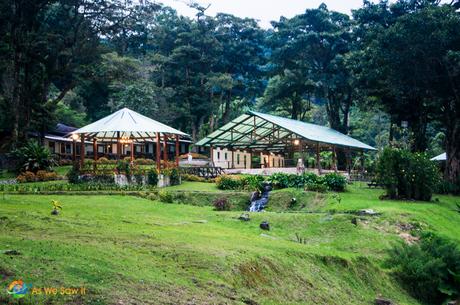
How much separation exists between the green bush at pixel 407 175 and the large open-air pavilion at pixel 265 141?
11.4 m

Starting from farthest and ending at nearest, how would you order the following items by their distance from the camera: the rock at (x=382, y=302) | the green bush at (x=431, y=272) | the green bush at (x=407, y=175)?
the green bush at (x=407, y=175)
the green bush at (x=431, y=272)
the rock at (x=382, y=302)

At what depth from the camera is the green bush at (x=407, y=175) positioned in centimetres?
2417

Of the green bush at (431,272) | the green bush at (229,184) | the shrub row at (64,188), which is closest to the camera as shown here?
the green bush at (431,272)

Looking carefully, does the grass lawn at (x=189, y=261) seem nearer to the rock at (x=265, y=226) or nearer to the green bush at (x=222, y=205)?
the rock at (x=265, y=226)

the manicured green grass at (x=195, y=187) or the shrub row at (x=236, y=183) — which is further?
the shrub row at (x=236, y=183)

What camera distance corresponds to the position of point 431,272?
12867mm

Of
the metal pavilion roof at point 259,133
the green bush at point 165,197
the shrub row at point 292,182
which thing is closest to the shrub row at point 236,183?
the shrub row at point 292,182

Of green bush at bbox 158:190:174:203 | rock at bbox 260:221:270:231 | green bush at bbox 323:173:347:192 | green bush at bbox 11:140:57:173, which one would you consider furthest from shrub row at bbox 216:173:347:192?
green bush at bbox 11:140:57:173

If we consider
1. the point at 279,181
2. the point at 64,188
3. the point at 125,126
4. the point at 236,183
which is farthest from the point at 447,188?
the point at 64,188

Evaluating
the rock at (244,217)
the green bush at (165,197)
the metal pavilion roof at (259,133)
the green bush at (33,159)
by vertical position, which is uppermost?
the metal pavilion roof at (259,133)

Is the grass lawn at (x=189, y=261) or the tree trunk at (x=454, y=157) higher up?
the tree trunk at (x=454, y=157)

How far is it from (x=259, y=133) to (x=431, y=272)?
96.0 feet

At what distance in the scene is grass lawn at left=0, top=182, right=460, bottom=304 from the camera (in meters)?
7.38

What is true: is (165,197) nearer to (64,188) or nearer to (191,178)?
(64,188)
